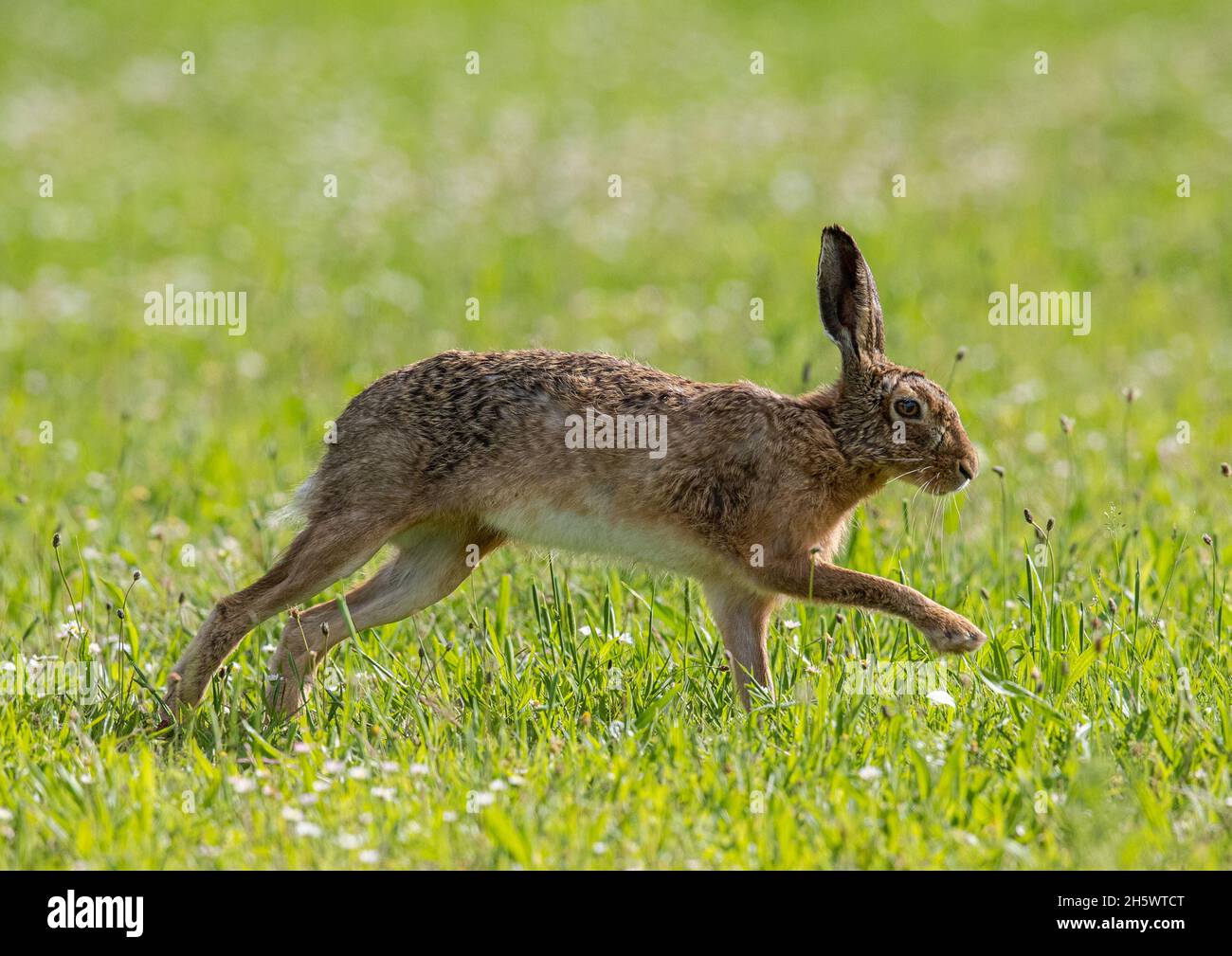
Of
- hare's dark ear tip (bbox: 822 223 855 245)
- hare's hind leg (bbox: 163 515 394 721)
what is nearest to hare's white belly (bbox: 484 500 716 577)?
hare's hind leg (bbox: 163 515 394 721)

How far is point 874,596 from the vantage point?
494 cm

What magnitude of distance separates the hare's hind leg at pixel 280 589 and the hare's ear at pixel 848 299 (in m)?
1.64

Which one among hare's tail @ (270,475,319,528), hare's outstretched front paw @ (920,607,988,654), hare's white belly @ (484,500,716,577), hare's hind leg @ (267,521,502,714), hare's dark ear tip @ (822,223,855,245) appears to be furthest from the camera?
hare's hind leg @ (267,521,502,714)

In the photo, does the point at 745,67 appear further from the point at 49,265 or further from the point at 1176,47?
the point at 49,265

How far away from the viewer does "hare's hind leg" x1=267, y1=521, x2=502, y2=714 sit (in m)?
5.43

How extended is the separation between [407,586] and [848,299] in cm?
183

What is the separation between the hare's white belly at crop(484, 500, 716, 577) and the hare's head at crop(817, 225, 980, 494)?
2.11ft

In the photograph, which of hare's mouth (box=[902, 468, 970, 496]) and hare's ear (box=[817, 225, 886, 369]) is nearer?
hare's ear (box=[817, 225, 886, 369])

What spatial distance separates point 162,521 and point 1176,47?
55.1 feet

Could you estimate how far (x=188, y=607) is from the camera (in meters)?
6.09

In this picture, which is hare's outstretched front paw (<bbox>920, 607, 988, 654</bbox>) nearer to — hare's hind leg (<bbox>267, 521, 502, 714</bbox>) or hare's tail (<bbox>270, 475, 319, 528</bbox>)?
hare's hind leg (<bbox>267, 521, 502, 714</bbox>)

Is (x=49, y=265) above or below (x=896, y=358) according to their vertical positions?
above

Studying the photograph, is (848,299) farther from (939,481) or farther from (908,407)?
(939,481)
